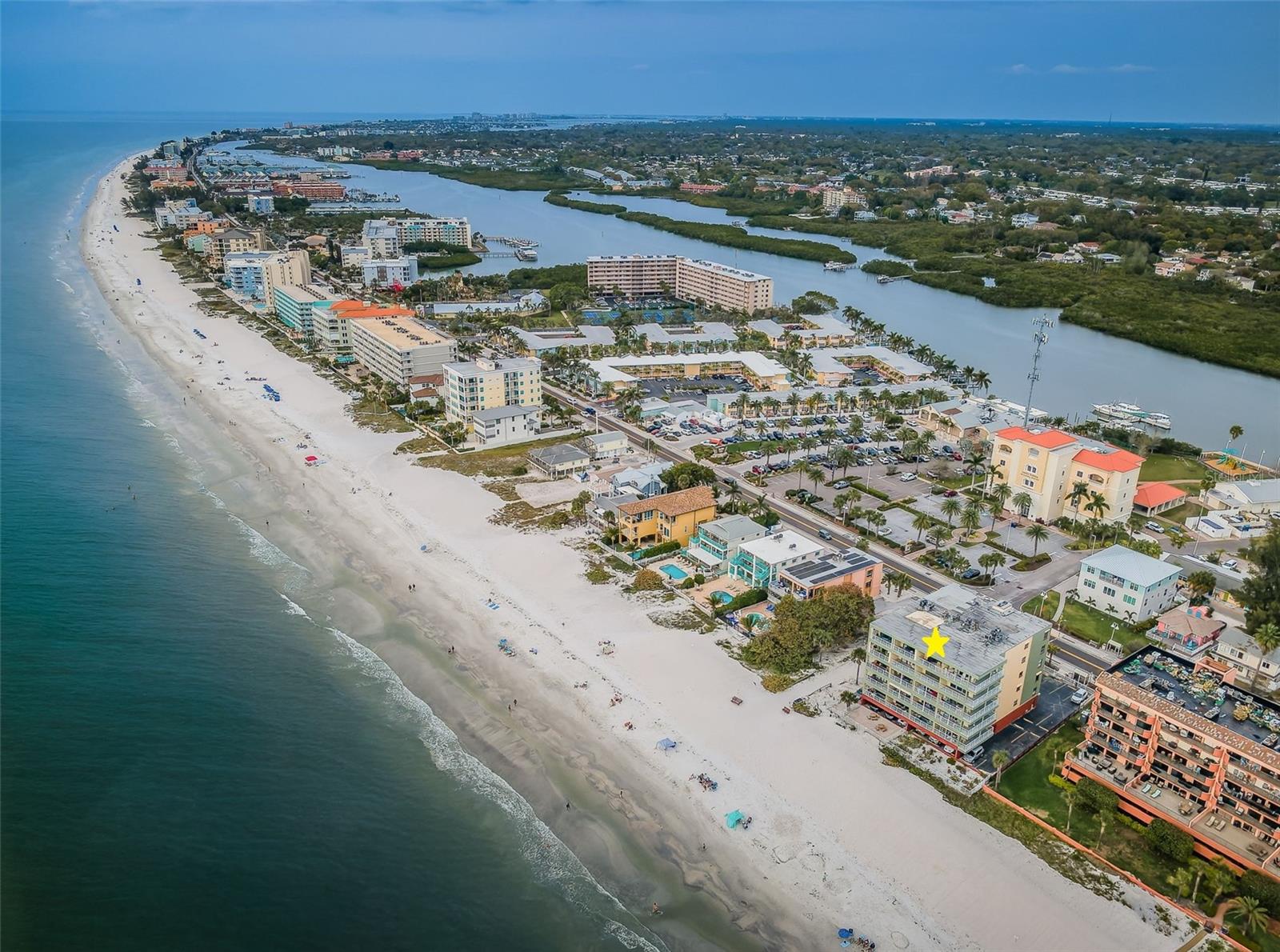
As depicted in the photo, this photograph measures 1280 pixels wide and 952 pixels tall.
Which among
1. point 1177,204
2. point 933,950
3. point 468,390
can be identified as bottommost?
point 933,950

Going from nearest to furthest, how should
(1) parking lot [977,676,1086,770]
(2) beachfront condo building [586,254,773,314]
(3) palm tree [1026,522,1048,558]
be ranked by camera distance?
(1) parking lot [977,676,1086,770] → (3) palm tree [1026,522,1048,558] → (2) beachfront condo building [586,254,773,314]

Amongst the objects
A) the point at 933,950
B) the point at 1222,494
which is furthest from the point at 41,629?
the point at 1222,494

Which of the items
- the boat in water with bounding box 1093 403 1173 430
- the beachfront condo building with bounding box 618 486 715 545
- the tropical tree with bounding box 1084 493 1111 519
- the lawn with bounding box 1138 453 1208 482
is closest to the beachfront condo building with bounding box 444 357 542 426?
the beachfront condo building with bounding box 618 486 715 545

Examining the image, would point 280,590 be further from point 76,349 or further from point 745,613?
point 76,349

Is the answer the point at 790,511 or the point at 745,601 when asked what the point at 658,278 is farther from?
the point at 745,601

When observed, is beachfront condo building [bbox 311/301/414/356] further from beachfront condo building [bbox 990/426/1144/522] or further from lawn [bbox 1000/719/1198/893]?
lawn [bbox 1000/719/1198/893]

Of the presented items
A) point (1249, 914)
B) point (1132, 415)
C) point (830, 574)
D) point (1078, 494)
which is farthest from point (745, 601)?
point (1132, 415)
